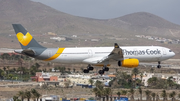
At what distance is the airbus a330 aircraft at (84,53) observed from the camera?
210 ft

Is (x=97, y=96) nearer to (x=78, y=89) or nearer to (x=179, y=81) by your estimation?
(x=78, y=89)

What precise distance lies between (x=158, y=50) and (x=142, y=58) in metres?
3.85

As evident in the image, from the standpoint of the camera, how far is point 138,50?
231 feet

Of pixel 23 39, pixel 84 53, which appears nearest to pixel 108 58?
pixel 84 53

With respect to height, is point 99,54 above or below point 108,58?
above

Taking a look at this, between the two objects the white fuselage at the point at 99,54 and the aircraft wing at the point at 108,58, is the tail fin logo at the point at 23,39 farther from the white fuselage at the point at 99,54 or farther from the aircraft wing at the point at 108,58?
the aircraft wing at the point at 108,58

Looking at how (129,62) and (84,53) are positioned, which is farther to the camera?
(84,53)

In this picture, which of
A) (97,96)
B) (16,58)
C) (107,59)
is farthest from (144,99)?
(16,58)

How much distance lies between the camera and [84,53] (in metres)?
67.3

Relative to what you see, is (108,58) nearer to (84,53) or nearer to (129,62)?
(129,62)

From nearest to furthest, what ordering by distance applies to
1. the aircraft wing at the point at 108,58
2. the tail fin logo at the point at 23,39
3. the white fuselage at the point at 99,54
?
the tail fin logo at the point at 23,39 → the aircraft wing at the point at 108,58 → the white fuselage at the point at 99,54

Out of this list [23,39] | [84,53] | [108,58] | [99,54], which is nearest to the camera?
[23,39]

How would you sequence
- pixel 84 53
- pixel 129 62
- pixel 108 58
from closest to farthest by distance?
pixel 129 62, pixel 108 58, pixel 84 53

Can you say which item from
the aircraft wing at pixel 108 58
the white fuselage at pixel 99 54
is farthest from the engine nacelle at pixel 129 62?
the white fuselage at pixel 99 54
